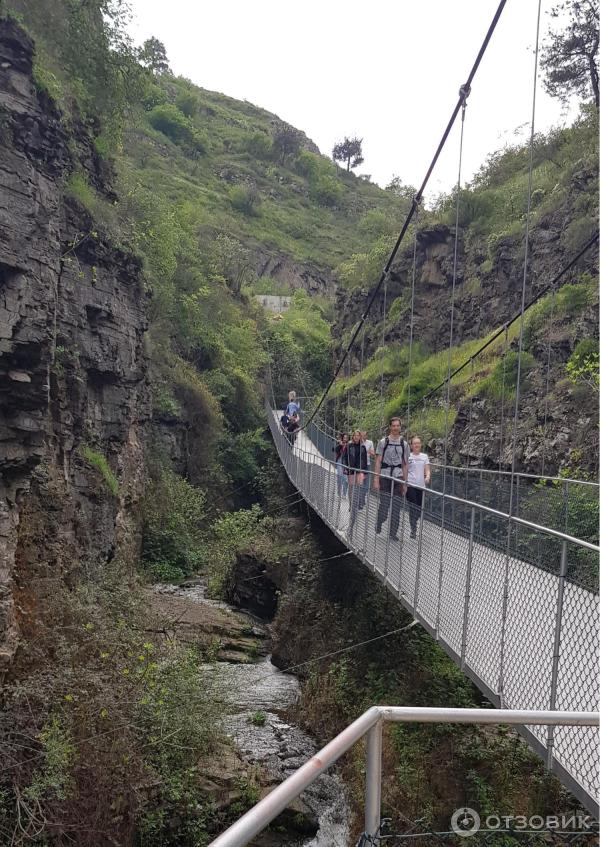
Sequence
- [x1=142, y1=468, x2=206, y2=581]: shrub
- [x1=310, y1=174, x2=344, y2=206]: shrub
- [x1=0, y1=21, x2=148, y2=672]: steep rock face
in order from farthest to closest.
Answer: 1. [x1=310, y1=174, x2=344, y2=206]: shrub
2. [x1=142, y1=468, x2=206, y2=581]: shrub
3. [x1=0, y1=21, x2=148, y2=672]: steep rock face

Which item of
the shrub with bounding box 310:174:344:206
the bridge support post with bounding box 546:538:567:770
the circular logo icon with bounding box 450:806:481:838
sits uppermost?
the shrub with bounding box 310:174:344:206

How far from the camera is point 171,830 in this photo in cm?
628

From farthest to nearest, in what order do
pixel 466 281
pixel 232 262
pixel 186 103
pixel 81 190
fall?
pixel 186 103, pixel 232 262, pixel 466 281, pixel 81 190

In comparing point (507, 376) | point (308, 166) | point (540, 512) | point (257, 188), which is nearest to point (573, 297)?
point (507, 376)

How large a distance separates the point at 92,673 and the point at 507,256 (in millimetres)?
14893

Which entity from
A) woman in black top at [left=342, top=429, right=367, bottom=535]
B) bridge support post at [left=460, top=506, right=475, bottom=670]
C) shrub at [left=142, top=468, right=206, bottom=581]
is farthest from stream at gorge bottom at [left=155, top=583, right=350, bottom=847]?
shrub at [left=142, top=468, right=206, bottom=581]

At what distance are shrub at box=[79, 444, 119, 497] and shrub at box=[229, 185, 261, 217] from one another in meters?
48.3

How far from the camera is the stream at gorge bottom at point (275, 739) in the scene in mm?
6457

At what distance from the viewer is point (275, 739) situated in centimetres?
830

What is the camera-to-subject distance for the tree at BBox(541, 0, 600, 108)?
56.5 ft

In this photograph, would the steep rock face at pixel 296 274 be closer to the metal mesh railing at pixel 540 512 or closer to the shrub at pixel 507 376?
the shrub at pixel 507 376

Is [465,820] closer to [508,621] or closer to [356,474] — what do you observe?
[508,621]

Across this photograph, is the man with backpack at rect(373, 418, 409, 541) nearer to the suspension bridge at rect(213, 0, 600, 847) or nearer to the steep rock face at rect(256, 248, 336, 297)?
the suspension bridge at rect(213, 0, 600, 847)

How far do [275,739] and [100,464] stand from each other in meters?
5.74
